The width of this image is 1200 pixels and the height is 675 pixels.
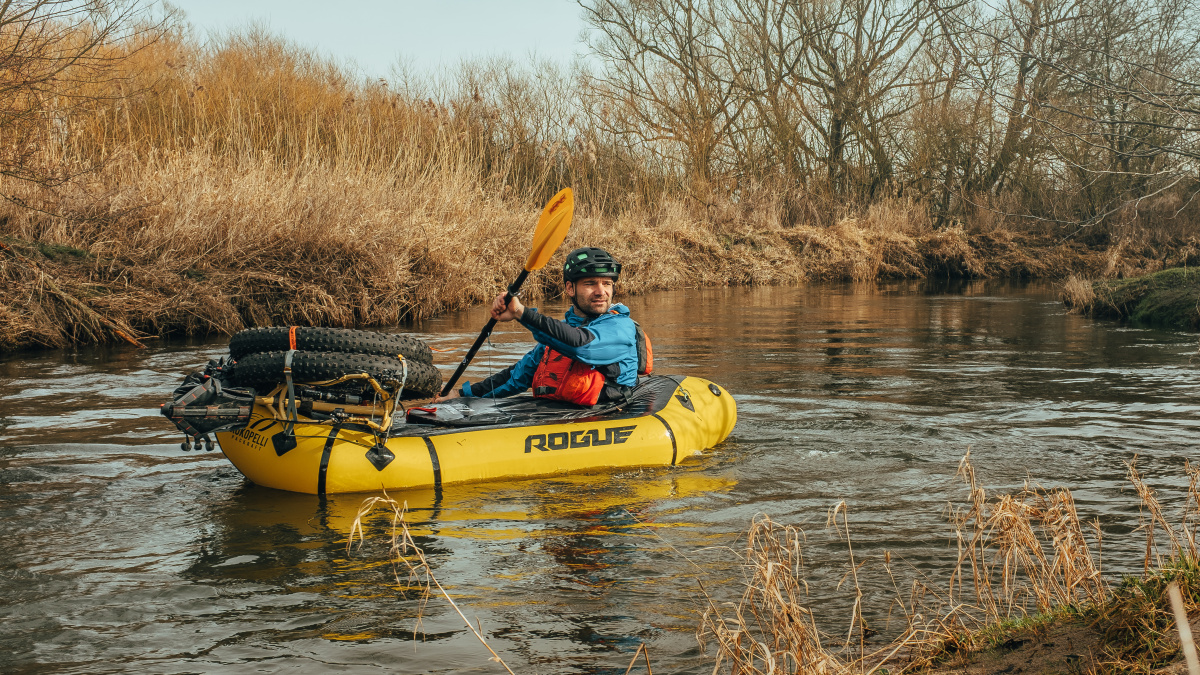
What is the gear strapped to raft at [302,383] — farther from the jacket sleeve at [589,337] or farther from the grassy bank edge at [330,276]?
the grassy bank edge at [330,276]

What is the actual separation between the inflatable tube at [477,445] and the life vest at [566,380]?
0.09 meters

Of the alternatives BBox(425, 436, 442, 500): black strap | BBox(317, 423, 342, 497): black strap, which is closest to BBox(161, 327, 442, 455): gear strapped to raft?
BBox(317, 423, 342, 497): black strap

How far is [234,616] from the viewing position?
3389 millimetres

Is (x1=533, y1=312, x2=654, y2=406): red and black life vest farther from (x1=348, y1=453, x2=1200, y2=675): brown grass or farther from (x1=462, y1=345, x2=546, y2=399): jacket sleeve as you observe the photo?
(x1=348, y1=453, x2=1200, y2=675): brown grass

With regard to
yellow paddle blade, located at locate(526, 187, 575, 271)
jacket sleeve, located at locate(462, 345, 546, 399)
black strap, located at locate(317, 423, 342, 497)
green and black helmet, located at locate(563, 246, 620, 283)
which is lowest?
black strap, located at locate(317, 423, 342, 497)

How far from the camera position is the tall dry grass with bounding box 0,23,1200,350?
10.5 metres

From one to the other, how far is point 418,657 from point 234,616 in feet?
2.55

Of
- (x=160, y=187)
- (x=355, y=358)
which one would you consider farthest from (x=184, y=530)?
(x=160, y=187)

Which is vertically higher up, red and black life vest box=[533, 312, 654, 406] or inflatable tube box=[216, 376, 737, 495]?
red and black life vest box=[533, 312, 654, 406]

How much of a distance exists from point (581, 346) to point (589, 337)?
80 mm

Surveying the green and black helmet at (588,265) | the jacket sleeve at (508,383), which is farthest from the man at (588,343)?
the jacket sleeve at (508,383)

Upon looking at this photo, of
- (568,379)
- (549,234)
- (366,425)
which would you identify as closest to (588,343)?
(568,379)

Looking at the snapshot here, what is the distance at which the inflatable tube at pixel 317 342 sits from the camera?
4.61m

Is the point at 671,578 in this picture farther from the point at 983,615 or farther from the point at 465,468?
the point at 465,468
